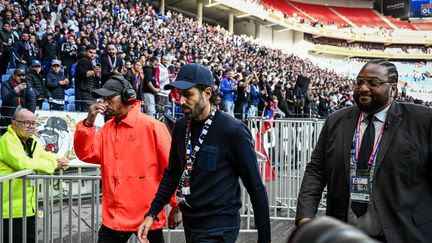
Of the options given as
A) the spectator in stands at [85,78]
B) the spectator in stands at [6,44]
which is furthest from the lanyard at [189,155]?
the spectator in stands at [6,44]

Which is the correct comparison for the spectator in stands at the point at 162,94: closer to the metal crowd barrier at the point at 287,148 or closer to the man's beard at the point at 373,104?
the metal crowd barrier at the point at 287,148

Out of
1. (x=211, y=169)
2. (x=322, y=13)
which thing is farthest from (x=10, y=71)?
(x=322, y=13)

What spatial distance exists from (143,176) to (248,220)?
2961 mm

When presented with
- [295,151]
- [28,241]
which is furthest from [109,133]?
[295,151]

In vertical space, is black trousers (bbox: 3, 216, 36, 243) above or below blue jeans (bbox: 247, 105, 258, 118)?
below

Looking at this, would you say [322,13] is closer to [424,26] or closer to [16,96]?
[424,26]

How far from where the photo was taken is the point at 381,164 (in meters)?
2.45

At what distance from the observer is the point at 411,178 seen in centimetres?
242

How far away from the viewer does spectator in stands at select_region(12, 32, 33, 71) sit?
10133 mm

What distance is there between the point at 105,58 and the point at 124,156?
773 cm

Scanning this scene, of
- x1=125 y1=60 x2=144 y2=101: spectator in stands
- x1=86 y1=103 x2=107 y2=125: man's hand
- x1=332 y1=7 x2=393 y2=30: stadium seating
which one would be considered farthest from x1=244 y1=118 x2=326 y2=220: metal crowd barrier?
x1=332 y1=7 x2=393 y2=30: stadium seating

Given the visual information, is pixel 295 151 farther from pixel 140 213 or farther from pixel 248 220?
pixel 140 213

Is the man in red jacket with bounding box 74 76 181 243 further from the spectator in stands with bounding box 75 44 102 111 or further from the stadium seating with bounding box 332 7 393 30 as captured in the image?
the stadium seating with bounding box 332 7 393 30

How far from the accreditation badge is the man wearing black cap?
52 cm
